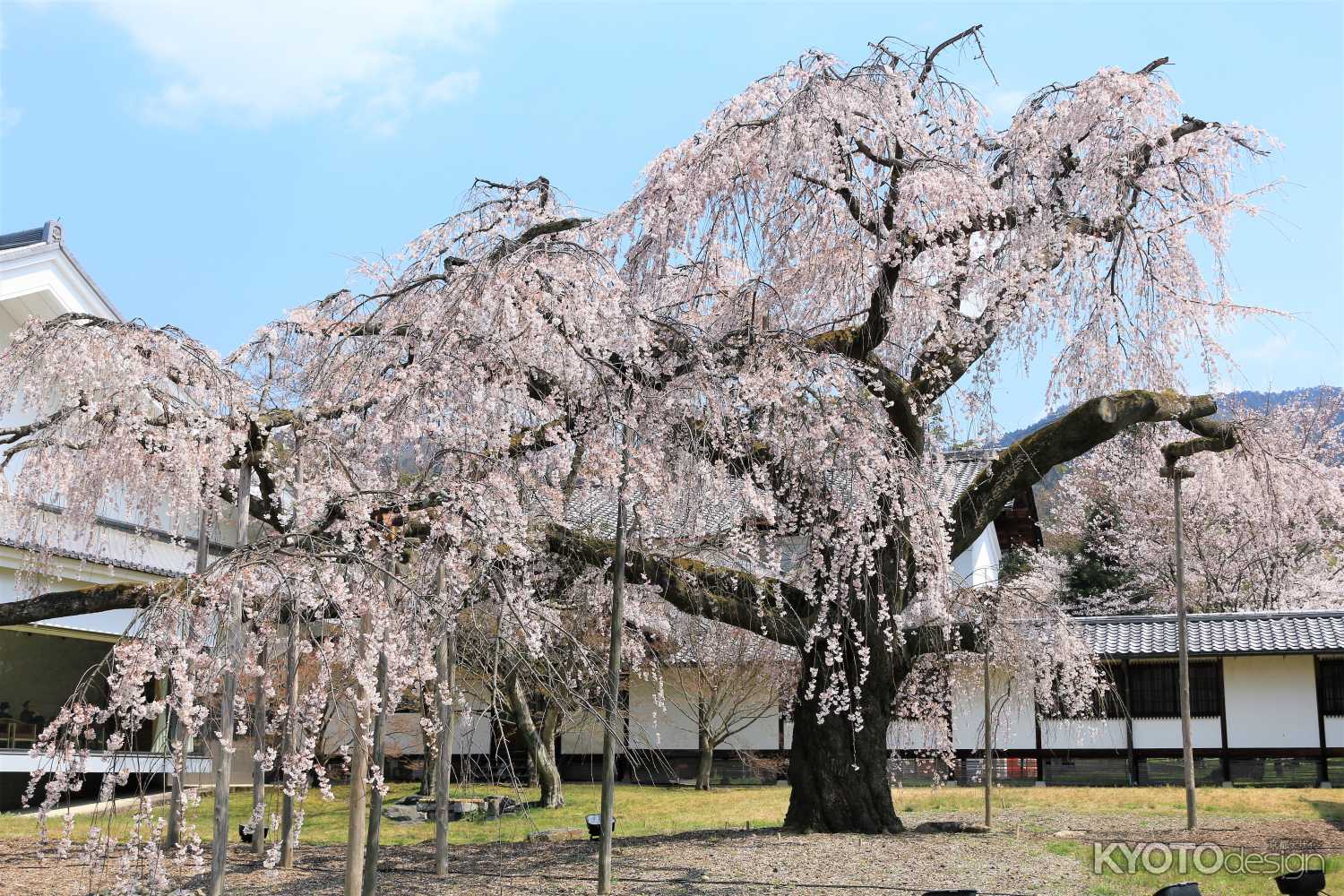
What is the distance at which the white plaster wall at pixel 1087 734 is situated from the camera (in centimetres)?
1772

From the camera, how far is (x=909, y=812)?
13.0m

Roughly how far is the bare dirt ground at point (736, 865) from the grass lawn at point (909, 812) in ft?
1.09

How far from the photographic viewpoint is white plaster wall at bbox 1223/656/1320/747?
17.4 metres

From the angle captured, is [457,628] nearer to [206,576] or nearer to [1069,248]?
[206,576]

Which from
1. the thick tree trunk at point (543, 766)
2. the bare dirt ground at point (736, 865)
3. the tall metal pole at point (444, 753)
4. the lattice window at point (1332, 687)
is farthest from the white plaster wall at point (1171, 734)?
the tall metal pole at point (444, 753)

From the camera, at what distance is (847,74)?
910 centimetres

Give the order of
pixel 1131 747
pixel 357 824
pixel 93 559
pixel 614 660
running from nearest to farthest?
pixel 357 824, pixel 614 660, pixel 93 559, pixel 1131 747

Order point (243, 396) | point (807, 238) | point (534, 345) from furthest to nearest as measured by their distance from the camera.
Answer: point (807, 238) < point (243, 396) < point (534, 345)

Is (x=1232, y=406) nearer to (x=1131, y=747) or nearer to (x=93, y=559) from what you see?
(x=1131, y=747)

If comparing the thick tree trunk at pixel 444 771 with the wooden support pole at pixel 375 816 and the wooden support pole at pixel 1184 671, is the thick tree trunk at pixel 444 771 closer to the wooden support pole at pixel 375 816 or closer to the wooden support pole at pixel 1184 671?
the wooden support pole at pixel 375 816

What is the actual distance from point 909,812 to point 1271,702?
26.0ft

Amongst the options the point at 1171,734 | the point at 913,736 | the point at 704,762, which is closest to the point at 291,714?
the point at 704,762

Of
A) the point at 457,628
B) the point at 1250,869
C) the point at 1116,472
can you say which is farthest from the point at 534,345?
the point at 1116,472

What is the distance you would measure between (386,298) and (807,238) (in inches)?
136
